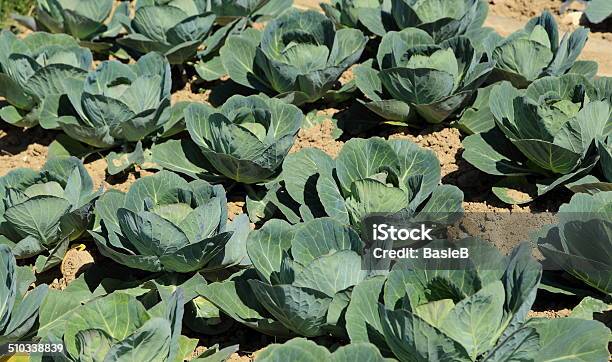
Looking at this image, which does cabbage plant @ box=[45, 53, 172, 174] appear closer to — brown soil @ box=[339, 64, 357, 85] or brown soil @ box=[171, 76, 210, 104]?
brown soil @ box=[171, 76, 210, 104]

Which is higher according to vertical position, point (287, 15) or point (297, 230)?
point (287, 15)

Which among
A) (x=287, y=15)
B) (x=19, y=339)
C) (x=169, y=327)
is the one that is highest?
(x=287, y=15)

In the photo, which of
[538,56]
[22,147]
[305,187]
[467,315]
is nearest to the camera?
[467,315]

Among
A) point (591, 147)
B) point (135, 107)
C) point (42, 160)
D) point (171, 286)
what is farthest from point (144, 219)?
point (591, 147)

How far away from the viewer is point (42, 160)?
5641mm

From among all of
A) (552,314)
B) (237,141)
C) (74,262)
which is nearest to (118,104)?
(237,141)

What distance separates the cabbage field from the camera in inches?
142

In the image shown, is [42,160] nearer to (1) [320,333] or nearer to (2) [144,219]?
(2) [144,219]

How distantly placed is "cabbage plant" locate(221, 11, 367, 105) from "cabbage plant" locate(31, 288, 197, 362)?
2.01m

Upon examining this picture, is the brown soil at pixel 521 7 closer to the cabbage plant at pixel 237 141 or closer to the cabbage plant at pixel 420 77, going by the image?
the cabbage plant at pixel 420 77

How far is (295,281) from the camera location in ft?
12.5

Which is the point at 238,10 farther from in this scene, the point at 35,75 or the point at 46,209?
the point at 46,209

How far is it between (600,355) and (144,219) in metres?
1.99

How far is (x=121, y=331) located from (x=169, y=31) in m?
2.66
